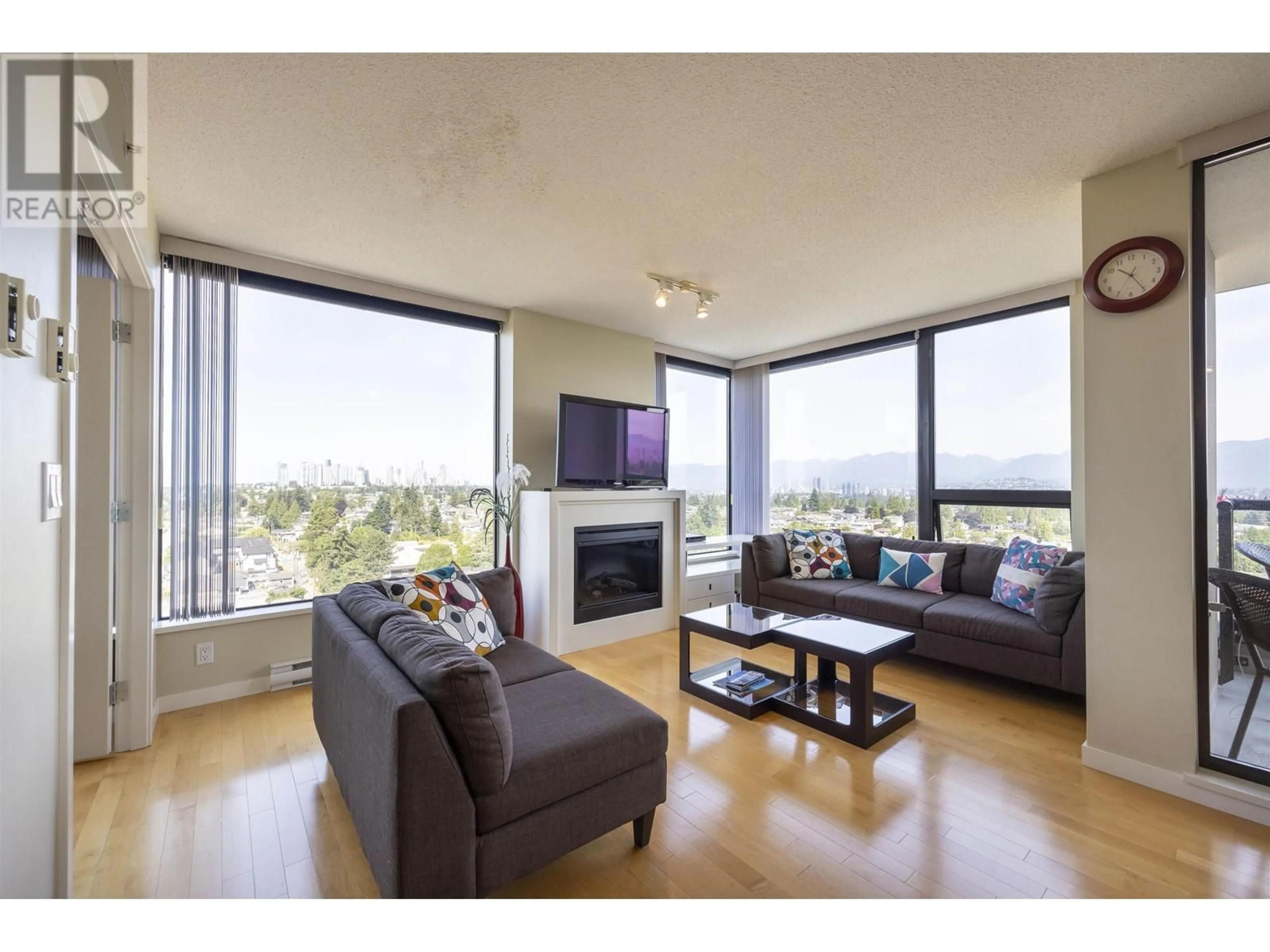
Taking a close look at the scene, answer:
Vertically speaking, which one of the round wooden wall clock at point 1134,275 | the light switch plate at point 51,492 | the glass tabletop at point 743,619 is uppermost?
the round wooden wall clock at point 1134,275

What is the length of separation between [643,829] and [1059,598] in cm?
256

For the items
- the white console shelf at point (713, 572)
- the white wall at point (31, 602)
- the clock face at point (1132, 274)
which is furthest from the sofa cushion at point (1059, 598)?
the white wall at point (31, 602)

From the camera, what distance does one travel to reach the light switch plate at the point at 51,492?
1.15 metres

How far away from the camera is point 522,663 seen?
2.32 m

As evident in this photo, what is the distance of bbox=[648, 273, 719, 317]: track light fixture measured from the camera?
3395 millimetres

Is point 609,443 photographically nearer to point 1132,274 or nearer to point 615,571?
point 615,571

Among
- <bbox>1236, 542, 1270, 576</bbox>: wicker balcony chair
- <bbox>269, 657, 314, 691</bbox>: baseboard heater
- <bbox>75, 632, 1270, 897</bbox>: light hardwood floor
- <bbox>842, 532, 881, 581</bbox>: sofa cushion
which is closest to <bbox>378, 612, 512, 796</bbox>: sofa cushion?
<bbox>75, 632, 1270, 897</bbox>: light hardwood floor

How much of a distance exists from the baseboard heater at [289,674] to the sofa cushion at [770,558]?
3.23 m

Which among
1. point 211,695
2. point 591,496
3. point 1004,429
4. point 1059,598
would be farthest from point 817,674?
point 211,695

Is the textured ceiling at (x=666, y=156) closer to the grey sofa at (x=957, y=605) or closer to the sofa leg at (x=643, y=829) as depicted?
the grey sofa at (x=957, y=605)

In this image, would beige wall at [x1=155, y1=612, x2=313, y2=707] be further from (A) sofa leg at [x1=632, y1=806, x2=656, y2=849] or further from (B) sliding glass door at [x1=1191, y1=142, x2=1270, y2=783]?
(B) sliding glass door at [x1=1191, y1=142, x2=1270, y2=783]

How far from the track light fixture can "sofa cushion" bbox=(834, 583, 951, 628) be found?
2.29 metres

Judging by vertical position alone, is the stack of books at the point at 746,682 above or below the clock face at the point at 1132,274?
below
